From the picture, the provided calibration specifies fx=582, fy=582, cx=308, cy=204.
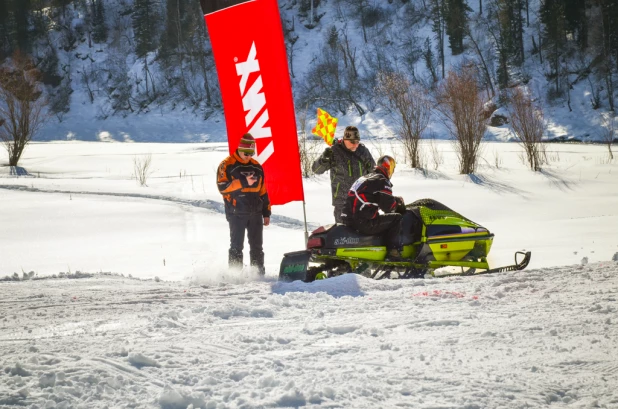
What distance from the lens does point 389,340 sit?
3580 millimetres

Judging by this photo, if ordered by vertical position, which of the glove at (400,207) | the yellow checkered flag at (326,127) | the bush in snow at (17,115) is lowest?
the glove at (400,207)

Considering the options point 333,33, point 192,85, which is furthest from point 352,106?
point 192,85

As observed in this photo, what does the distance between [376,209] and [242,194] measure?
1.40 meters

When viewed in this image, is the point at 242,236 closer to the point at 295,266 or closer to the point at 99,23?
the point at 295,266

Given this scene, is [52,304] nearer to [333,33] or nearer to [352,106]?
[352,106]

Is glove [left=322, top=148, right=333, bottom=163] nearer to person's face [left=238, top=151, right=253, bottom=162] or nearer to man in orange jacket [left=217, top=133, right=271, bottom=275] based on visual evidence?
man in orange jacket [left=217, top=133, right=271, bottom=275]

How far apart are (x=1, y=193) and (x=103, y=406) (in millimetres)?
13196

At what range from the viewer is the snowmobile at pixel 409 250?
19.1 ft

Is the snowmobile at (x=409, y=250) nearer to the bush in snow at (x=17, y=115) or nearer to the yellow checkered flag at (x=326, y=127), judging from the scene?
the yellow checkered flag at (x=326, y=127)

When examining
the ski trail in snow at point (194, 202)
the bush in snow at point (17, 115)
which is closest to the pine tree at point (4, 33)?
the bush in snow at point (17, 115)

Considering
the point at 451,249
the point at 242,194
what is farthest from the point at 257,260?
the point at 451,249

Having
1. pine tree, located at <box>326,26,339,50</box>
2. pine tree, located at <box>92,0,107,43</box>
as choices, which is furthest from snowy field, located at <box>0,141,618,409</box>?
pine tree, located at <box>92,0,107,43</box>

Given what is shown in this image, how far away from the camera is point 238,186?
6.06m

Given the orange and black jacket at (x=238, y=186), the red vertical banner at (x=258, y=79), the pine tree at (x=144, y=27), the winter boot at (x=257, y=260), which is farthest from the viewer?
the pine tree at (x=144, y=27)
